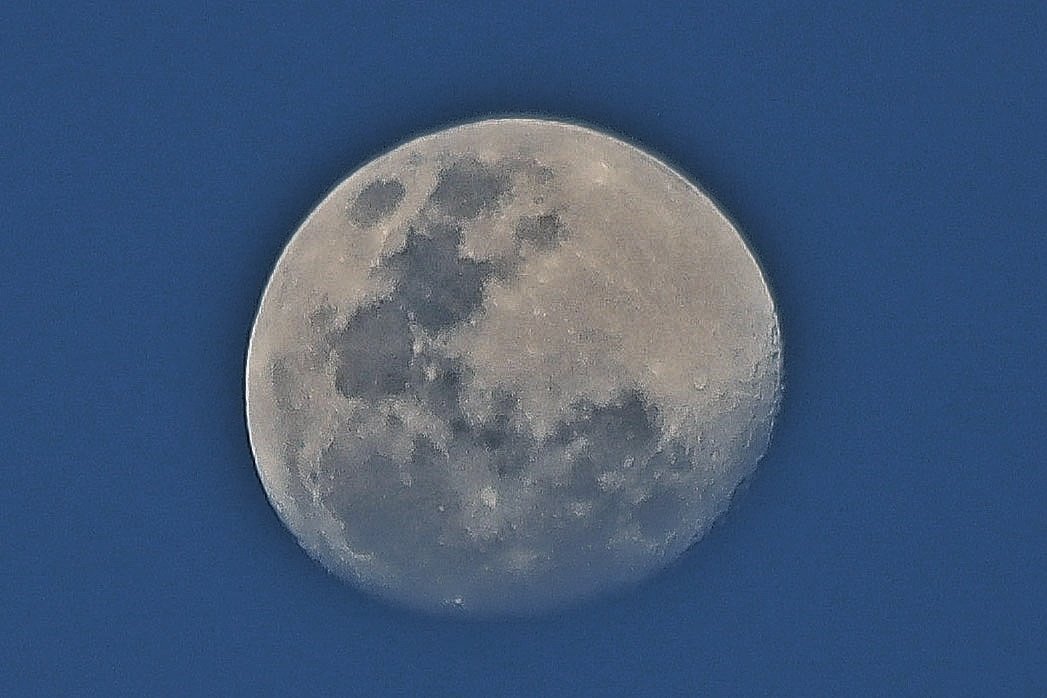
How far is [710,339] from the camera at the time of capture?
4.74 metres

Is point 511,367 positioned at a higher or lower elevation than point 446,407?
higher

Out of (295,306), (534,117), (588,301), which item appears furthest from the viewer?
(534,117)

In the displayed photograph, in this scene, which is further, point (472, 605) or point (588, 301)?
point (472, 605)

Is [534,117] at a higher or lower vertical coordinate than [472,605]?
higher

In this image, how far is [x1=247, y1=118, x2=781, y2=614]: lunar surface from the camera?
14.8 feet

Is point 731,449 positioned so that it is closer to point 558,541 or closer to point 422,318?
point 558,541

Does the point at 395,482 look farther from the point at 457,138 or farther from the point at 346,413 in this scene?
the point at 457,138

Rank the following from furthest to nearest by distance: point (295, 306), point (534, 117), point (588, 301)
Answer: point (534, 117) < point (295, 306) < point (588, 301)

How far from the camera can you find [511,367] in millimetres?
4480

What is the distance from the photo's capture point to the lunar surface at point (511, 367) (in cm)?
451

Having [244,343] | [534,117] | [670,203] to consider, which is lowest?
[244,343]

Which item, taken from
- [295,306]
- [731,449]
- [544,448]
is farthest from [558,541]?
[295,306]

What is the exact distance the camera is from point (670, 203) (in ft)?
16.2

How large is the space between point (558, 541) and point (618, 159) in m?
1.77
